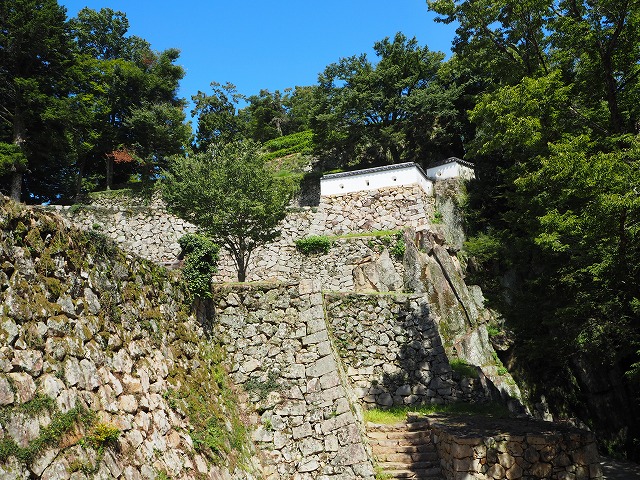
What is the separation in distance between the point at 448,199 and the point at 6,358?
18888 millimetres

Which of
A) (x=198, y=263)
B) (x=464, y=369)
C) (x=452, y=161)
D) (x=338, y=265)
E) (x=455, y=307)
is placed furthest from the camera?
(x=452, y=161)

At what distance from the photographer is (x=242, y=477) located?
7.02m

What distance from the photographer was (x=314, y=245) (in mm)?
17625

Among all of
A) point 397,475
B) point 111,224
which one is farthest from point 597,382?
point 111,224

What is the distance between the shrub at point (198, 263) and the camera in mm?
8656

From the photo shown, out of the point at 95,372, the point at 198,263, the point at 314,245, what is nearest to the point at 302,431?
the point at 198,263

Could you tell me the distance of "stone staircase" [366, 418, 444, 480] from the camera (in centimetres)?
840

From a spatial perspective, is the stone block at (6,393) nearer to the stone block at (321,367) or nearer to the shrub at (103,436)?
the shrub at (103,436)

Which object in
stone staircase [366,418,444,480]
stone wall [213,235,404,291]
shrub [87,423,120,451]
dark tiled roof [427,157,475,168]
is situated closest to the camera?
shrub [87,423,120,451]

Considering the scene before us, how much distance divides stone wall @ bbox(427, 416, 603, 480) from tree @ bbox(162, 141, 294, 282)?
7.44m

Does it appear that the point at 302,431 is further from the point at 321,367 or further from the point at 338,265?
the point at 338,265

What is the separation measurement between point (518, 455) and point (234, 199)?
9.32 meters

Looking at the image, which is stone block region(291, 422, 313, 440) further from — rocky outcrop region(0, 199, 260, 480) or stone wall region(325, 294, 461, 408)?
stone wall region(325, 294, 461, 408)

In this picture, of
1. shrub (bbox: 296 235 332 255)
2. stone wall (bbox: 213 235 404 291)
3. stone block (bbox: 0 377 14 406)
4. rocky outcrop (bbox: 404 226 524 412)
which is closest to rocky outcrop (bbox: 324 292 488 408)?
rocky outcrop (bbox: 404 226 524 412)
